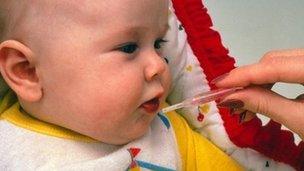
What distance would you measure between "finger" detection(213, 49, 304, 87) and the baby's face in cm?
10

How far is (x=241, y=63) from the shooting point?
134 centimetres

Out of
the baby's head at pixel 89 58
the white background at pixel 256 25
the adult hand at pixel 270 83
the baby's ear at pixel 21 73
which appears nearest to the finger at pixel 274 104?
the adult hand at pixel 270 83

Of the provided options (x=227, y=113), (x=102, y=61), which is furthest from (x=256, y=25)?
(x=102, y=61)

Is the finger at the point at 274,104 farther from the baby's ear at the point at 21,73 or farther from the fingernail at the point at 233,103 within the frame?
the baby's ear at the point at 21,73

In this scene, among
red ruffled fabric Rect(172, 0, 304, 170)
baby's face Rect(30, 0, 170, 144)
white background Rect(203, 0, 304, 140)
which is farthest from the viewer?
white background Rect(203, 0, 304, 140)

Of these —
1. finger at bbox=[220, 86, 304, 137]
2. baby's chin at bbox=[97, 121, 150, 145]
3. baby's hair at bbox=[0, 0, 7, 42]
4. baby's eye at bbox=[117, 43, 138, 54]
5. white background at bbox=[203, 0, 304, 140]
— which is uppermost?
baby's hair at bbox=[0, 0, 7, 42]

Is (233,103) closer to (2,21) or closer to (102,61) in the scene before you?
(102,61)

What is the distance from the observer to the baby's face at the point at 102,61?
66 cm

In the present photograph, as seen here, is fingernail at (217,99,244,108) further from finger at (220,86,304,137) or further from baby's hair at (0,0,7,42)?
baby's hair at (0,0,7,42)

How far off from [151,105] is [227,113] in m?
0.23

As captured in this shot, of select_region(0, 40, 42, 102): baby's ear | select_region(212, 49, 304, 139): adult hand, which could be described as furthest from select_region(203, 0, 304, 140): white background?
→ select_region(0, 40, 42, 102): baby's ear

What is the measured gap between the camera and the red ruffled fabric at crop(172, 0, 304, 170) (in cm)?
86

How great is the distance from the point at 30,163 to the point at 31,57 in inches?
5.7

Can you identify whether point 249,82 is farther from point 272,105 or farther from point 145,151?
point 145,151
